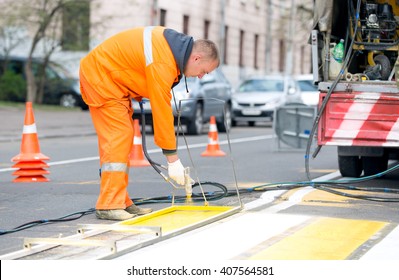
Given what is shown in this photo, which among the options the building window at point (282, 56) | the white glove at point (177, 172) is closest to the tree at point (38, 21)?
the white glove at point (177, 172)

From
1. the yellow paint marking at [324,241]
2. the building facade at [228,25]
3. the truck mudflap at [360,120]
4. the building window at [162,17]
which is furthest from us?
the building window at [162,17]

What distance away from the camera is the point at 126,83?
27.5ft

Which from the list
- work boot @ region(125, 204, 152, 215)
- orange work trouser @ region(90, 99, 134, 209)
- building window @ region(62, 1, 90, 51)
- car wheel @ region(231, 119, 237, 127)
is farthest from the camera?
building window @ region(62, 1, 90, 51)

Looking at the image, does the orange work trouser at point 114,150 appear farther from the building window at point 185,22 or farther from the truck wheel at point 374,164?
the building window at point 185,22

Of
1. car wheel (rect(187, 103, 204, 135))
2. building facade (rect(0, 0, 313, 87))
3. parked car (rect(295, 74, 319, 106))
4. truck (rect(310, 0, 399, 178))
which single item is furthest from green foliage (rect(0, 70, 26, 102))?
truck (rect(310, 0, 399, 178))

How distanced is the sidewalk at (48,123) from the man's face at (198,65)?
1359 centimetres

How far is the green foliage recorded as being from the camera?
34.7m

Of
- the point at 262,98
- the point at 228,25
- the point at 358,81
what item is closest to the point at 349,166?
the point at 358,81

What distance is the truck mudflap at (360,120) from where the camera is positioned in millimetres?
10680

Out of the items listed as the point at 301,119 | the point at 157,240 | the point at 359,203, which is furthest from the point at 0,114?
the point at 157,240

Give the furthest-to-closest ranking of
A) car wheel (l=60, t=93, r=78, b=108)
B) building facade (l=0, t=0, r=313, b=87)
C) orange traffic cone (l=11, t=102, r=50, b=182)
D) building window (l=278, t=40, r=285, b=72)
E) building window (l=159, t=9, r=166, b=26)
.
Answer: building window (l=278, t=40, r=285, b=72)
building window (l=159, t=9, r=166, b=26)
car wheel (l=60, t=93, r=78, b=108)
building facade (l=0, t=0, r=313, b=87)
orange traffic cone (l=11, t=102, r=50, b=182)

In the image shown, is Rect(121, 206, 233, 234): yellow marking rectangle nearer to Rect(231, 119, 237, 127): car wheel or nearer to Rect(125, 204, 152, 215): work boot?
Rect(125, 204, 152, 215): work boot

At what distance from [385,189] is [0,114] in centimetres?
1832

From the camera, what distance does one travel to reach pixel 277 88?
30797mm
